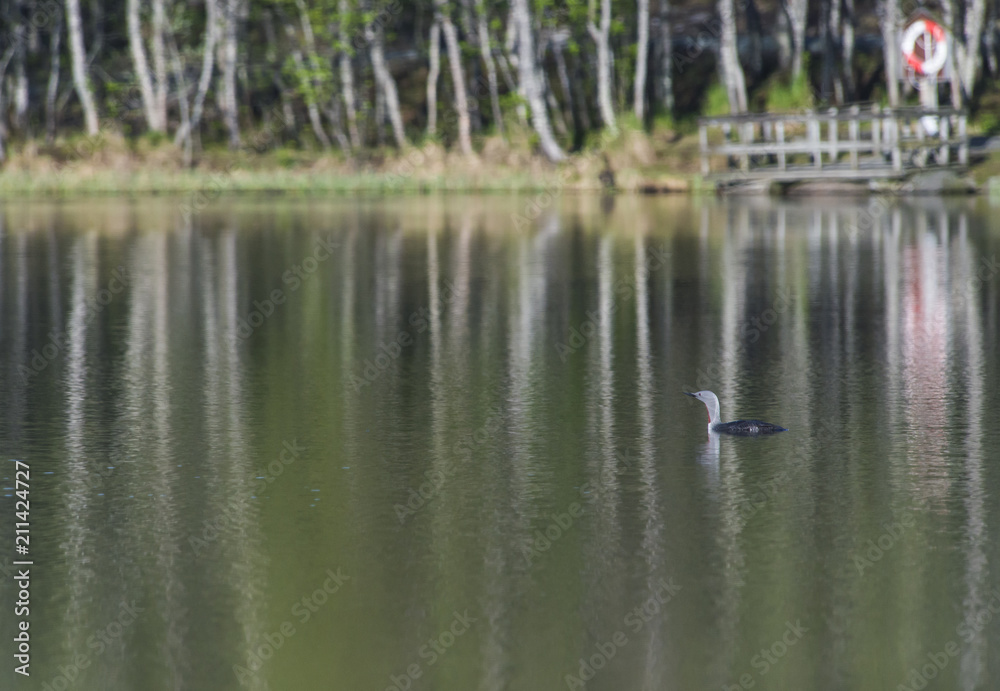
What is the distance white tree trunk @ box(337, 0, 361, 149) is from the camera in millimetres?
50469

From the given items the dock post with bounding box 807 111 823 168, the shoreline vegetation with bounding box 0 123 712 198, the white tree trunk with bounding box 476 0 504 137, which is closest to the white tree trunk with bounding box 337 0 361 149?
the shoreline vegetation with bounding box 0 123 712 198

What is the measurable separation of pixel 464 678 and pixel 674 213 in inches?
1162

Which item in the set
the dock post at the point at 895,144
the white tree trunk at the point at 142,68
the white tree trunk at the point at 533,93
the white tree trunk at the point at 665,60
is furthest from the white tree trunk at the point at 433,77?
the dock post at the point at 895,144

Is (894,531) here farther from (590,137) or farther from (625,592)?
(590,137)

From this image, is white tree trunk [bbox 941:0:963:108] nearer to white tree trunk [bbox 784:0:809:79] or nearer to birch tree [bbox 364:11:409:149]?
white tree trunk [bbox 784:0:809:79]

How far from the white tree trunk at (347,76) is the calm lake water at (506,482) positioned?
30.1 m

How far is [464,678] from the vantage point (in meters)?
6.58

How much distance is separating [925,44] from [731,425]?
3362 cm

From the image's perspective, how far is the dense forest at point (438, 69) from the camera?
49.8m

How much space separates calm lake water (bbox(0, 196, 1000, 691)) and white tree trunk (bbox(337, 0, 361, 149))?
98.7 ft

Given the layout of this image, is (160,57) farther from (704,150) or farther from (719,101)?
(704,150)

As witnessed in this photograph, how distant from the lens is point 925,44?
139 ft

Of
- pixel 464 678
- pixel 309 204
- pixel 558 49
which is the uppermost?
pixel 558 49

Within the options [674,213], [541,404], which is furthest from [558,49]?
[541,404]
